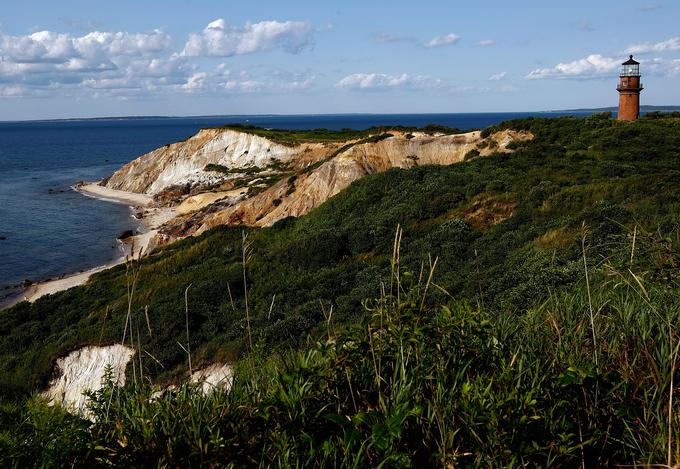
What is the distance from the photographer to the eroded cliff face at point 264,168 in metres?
37.8

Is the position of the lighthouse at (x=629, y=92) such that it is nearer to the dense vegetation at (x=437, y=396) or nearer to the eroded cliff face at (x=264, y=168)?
the eroded cliff face at (x=264, y=168)

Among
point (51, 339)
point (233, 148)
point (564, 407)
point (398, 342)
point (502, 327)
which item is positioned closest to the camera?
point (564, 407)

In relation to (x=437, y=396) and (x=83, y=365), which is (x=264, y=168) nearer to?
(x=83, y=365)

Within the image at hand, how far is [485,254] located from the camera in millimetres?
17812

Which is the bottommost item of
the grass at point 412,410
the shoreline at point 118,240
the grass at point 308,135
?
the shoreline at point 118,240

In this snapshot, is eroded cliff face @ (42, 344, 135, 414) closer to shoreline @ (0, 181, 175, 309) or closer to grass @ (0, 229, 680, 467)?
shoreline @ (0, 181, 175, 309)

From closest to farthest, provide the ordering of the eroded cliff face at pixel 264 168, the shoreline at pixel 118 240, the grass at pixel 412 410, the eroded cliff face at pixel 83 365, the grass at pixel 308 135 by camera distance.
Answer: the grass at pixel 412 410
the eroded cliff face at pixel 83 365
the shoreline at pixel 118 240
the eroded cliff face at pixel 264 168
the grass at pixel 308 135

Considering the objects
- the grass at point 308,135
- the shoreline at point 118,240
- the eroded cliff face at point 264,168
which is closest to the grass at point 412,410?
the shoreline at point 118,240

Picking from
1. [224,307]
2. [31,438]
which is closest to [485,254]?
[224,307]

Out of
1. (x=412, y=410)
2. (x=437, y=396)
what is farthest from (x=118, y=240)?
(x=412, y=410)

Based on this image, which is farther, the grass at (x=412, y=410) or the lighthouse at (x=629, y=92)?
the lighthouse at (x=629, y=92)

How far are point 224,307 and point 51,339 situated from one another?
6.71m

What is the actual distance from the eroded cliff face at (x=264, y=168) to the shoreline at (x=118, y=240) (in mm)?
1945

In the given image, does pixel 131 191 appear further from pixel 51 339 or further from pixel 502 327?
pixel 502 327
